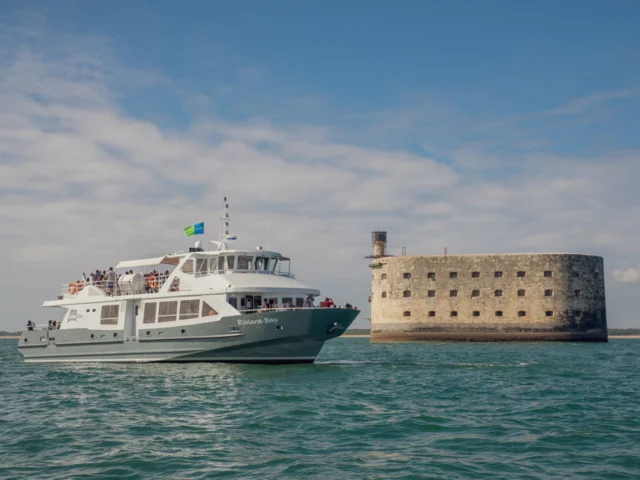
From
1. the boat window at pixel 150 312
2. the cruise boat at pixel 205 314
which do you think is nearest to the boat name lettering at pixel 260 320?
the cruise boat at pixel 205 314

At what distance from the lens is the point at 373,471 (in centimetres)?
1231

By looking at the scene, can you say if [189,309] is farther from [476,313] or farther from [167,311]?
[476,313]

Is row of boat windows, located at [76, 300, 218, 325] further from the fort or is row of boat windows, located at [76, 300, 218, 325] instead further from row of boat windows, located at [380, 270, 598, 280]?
row of boat windows, located at [380, 270, 598, 280]

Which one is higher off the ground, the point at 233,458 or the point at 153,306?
the point at 153,306

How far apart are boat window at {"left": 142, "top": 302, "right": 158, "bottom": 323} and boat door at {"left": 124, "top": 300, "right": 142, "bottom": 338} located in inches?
14.9

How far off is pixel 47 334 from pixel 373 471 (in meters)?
29.2

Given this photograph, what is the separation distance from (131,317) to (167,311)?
7.62 ft

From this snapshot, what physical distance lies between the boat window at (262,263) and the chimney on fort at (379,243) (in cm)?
4076

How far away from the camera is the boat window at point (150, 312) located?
32906 mm

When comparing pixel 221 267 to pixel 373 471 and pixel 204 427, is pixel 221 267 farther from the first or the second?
pixel 373 471

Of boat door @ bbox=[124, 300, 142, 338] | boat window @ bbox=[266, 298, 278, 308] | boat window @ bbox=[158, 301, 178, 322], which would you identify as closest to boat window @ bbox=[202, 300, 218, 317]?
boat window @ bbox=[158, 301, 178, 322]

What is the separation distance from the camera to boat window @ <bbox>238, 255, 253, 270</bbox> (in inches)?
1271

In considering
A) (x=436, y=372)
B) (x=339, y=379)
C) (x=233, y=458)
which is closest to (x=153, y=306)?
(x=339, y=379)

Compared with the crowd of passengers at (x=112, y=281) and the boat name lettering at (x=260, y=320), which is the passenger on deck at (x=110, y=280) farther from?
the boat name lettering at (x=260, y=320)
